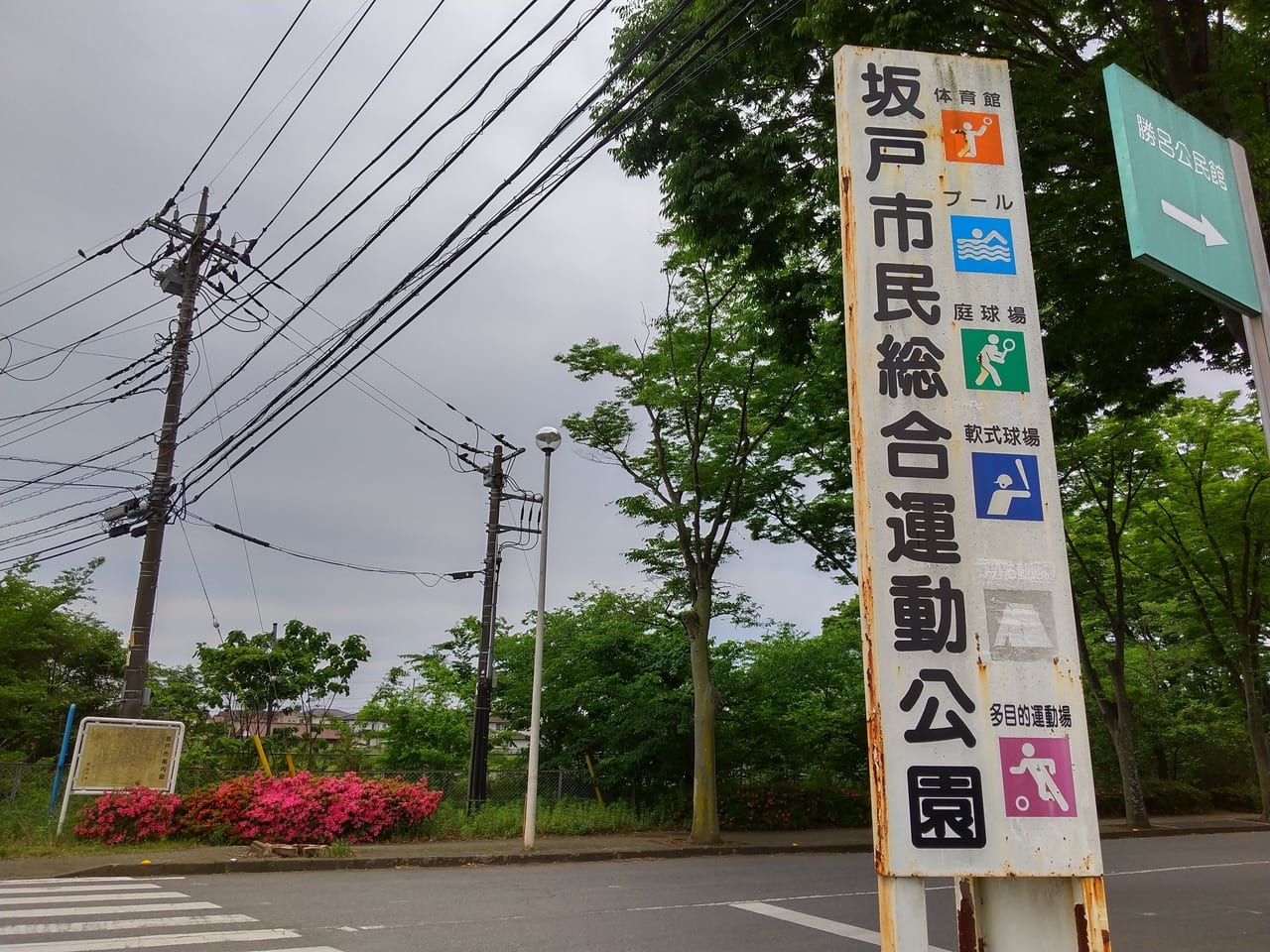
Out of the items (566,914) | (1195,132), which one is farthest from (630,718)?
(1195,132)

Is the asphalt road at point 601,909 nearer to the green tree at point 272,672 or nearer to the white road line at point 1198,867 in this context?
the white road line at point 1198,867

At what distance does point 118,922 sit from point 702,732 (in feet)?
34.1

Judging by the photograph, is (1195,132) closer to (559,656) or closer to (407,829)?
(407,829)

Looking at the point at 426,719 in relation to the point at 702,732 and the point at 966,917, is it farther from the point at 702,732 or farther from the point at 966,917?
the point at 966,917

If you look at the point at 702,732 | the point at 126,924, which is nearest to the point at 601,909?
the point at 126,924

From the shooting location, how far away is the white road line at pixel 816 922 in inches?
299

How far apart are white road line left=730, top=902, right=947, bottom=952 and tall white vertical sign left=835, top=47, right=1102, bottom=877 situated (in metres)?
4.78

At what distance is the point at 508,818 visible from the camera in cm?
1578

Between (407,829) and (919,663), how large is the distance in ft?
44.3

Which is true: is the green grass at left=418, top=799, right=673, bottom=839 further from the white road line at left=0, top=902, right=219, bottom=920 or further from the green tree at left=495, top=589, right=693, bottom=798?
the white road line at left=0, top=902, right=219, bottom=920

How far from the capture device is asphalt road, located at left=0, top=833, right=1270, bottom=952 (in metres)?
7.05

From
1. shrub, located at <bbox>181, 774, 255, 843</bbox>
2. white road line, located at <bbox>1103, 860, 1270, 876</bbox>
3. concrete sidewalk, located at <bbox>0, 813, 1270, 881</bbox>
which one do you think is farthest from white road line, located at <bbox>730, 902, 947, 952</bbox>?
shrub, located at <bbox>181, 774, 255, 843</bbox>

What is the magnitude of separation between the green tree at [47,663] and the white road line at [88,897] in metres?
13.5

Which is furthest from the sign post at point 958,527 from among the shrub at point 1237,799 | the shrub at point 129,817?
the shrub at point 1237,799
